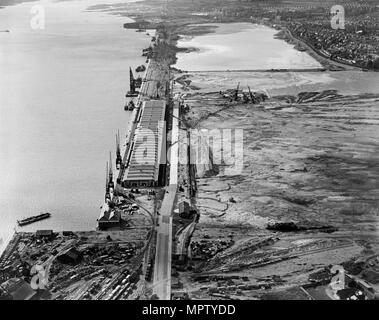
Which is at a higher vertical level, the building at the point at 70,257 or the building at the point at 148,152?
the building at the point at 148,152

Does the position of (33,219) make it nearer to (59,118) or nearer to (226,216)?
(226,216)

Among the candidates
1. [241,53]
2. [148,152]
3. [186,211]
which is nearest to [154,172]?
A: [148,152]

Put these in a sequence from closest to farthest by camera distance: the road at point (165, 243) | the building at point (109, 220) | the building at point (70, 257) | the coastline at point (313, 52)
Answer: the road at point (165, 243) < the building at point (70, 257) < the building at point (109, 220) < the coastline at point (313, 52)

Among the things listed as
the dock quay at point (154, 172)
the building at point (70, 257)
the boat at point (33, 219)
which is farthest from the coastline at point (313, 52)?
the building at point (70, 257)

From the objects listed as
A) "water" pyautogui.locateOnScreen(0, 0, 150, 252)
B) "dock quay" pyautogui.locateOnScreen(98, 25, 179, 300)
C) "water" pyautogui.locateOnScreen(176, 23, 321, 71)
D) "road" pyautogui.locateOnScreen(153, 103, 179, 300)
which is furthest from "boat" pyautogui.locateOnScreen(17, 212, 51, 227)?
"water" pyautogui.locateOnScreen(176, 23, 321, 71)

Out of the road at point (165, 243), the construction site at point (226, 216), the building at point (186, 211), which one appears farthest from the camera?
the building at point (186, 211)

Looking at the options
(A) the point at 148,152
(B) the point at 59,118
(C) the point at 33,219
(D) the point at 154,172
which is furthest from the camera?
(B) the point at 59,118

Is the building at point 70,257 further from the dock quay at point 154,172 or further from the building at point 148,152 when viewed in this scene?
the building at point 148,152
